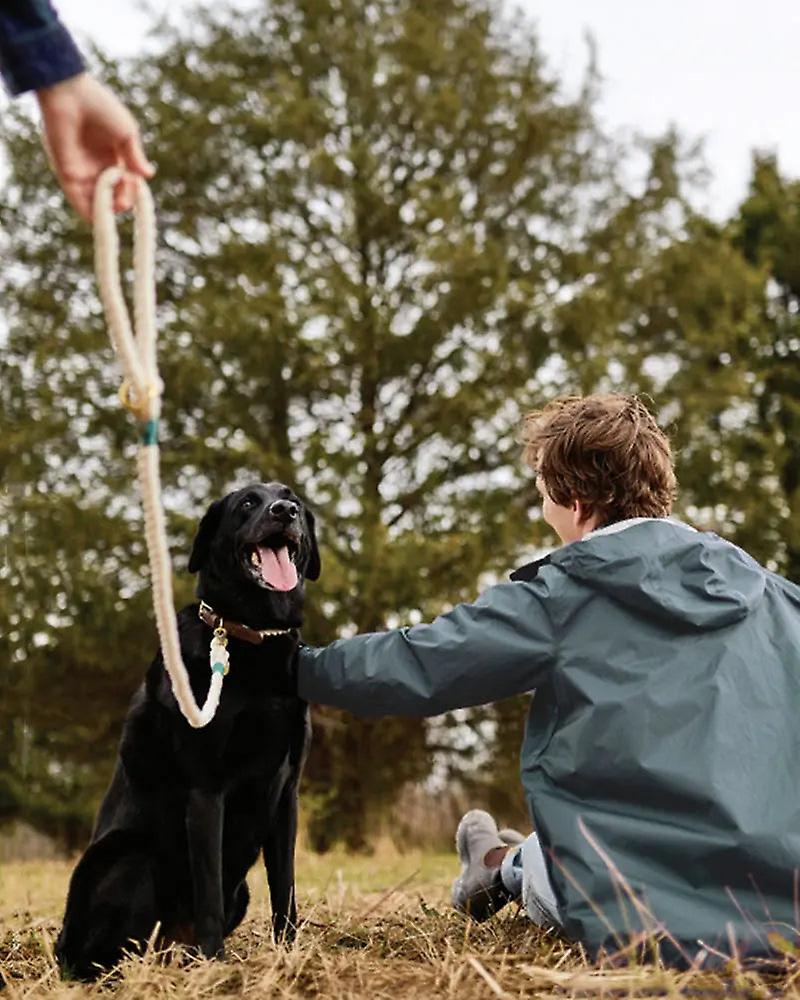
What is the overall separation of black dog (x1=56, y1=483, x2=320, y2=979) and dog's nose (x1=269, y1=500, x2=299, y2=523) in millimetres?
151

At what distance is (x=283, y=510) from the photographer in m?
3.07

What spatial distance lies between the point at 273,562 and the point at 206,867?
761mm

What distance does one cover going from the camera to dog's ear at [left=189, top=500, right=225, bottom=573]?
3.13 m

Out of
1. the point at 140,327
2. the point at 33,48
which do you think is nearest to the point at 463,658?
the point at 140,327

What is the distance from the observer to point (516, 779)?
34.2 ft

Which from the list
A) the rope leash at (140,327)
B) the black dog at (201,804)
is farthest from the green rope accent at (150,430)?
the black dog at (201,804)

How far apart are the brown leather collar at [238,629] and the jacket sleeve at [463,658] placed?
14.2 inches

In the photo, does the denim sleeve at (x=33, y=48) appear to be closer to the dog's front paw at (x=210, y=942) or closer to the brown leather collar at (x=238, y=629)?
the brown leather collar at (x=238, y=629)

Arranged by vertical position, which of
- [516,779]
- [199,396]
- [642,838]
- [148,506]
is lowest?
[516,779]

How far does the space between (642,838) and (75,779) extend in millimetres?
9050

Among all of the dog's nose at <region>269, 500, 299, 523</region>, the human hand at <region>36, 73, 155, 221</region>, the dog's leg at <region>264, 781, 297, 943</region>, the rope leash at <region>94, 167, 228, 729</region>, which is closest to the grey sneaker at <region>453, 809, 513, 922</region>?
the dog's leg at <region>264, 781, 297, 943</region>

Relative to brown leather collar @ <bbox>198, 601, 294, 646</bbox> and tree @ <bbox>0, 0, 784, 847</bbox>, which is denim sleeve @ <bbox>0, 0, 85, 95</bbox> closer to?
brown leather collar @ <bbox>198, 601, 294, 646</bbox>

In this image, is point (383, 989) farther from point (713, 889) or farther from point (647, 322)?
point (647, 322)

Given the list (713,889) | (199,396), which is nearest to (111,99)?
(713,889)
